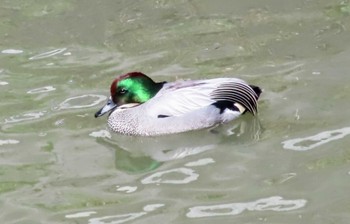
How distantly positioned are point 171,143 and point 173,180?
899mm

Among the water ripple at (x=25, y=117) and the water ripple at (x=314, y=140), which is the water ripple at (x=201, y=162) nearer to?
the water ripple at (x=314, y=140)

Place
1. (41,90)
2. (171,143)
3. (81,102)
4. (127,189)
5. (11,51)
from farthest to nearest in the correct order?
1. (11,51)
2. (41,90)
3. (81,102)
4. (171,143)
5. (127,189)

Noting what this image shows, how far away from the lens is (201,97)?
28.2 feet

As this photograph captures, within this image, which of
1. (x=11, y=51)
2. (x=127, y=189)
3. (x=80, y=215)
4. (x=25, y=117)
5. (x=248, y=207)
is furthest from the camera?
(x=11, y=51)

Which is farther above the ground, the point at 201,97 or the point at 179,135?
the point at 201,97

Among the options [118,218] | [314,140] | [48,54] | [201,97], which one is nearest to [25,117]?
[201,97]

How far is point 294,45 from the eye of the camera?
10.2 m

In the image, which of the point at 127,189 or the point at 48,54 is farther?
the point at 48,54

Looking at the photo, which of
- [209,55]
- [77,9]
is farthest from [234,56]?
[77,9]

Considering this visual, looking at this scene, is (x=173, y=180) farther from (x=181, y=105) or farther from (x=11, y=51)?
(x=11, y=51)

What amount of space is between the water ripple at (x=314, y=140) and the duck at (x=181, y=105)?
27.7 inches

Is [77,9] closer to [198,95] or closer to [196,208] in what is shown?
[198,95]

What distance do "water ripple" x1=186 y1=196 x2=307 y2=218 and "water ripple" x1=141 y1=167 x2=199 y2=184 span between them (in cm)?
55

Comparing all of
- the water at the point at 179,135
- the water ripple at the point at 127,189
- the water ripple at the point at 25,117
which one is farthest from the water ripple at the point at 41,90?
the water ripple at the point at 127,189
